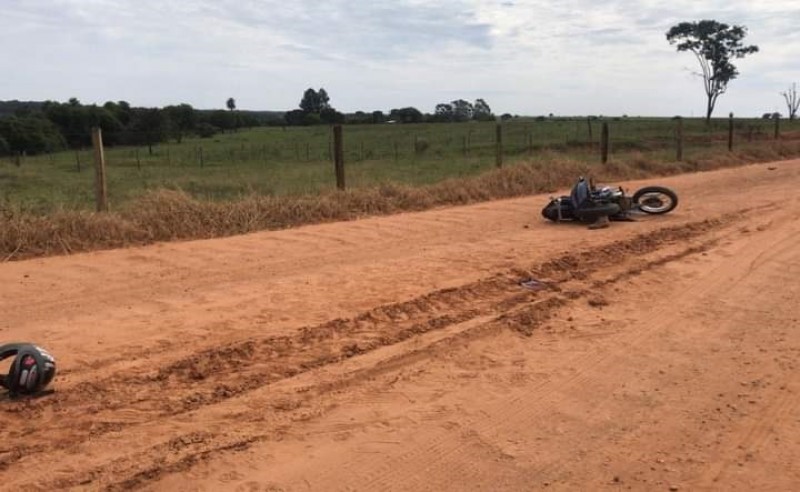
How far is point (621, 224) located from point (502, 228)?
1.75 m

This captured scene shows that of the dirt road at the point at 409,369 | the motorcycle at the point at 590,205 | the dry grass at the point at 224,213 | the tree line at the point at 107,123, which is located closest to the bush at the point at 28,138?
the tree line at the point at 107,123

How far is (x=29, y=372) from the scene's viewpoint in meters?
3.92

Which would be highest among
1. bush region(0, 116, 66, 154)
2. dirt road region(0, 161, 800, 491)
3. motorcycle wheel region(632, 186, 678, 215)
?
bush region(0, 116, 66, 154)

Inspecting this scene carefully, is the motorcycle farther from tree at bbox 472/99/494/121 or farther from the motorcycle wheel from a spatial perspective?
tree at bbox 472/99/494/121

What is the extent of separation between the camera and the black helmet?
3922 millimetres

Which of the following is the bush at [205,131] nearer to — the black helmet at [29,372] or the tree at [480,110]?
the tree at [480,110]

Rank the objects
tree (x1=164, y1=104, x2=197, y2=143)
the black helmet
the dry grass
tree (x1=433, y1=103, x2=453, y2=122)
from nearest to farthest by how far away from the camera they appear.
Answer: the black helmet < the dry grass < tree (x1=164, y1=104, x2=197, y2=143) < tree (x1=433, y1=103, x2=453, y2=122)

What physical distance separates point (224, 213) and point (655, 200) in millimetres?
6629

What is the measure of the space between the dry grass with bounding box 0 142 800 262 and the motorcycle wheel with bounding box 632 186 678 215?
10.4ft

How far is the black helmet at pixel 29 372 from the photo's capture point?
12.9 ft

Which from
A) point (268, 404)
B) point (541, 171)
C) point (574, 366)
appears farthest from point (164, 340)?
point (541, 171)

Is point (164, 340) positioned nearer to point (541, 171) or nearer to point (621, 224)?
point (621, 224)

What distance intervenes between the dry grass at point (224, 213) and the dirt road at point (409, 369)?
2.02ft

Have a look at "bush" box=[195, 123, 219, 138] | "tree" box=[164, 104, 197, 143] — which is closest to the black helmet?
"tree" box=[164, 104, 197, 143]
